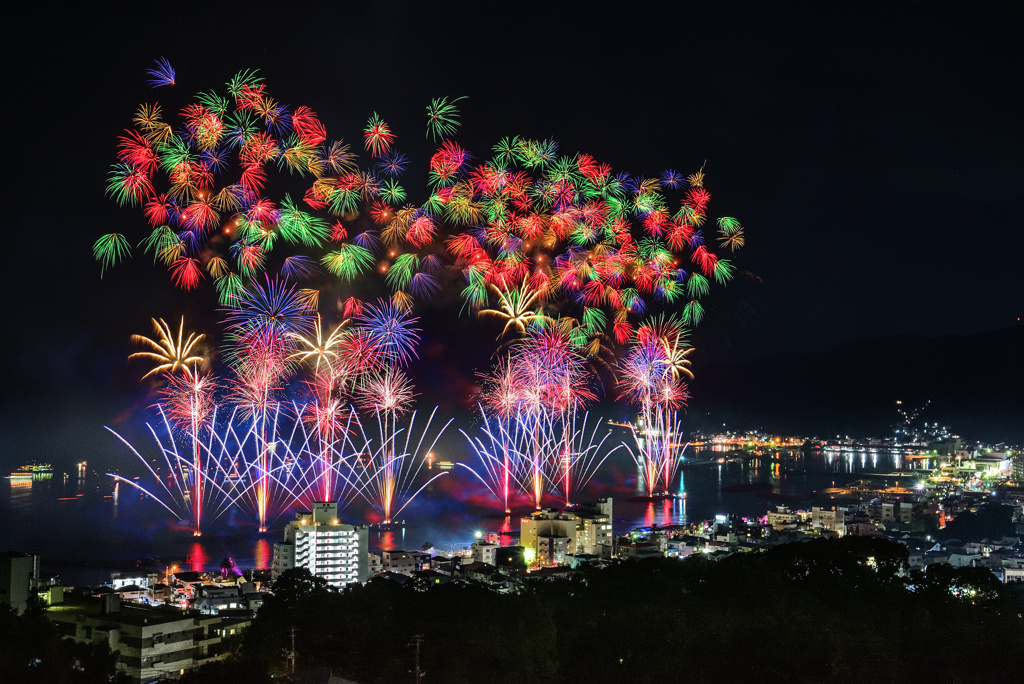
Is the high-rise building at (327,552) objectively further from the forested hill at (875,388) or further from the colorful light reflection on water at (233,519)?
the forested hill at (875,388)

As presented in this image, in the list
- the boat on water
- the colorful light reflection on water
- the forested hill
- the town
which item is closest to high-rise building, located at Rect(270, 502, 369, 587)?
the town

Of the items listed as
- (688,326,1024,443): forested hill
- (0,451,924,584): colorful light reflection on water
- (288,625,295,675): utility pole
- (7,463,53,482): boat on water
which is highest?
(688,326,1024,443): forested hill

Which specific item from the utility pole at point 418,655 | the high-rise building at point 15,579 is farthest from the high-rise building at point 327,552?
the utility pole at point 418,655

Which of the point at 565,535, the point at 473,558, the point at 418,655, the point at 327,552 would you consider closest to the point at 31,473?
the point at 327,552

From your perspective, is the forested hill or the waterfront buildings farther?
the forested hill

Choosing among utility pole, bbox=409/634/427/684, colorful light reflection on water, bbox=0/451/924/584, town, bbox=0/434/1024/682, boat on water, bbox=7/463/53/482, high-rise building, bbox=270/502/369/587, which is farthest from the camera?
boat on water, bbox=7/463/53/482

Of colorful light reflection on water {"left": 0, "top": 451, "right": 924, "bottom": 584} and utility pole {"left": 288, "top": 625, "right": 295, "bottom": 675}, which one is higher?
utility pole {"left": 288, "top": 625, "right": 295, "bottom": 675}

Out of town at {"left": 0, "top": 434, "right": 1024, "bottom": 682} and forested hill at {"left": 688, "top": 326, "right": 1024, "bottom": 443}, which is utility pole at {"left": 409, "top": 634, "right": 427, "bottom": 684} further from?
forested hill at {"left": 688, "top": 326, "right": 1024, "bottom": 443}

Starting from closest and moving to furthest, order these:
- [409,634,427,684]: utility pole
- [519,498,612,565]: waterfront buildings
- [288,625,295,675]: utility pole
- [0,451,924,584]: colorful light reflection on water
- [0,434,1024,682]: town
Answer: [409,634,427,684]: utility pole
[288,625,295,675]: utility pole
[0,434,1024,682]: town
[519,498,612,565]: waterfront buildings
[0,451,924,584]: colorful light reflection on water
